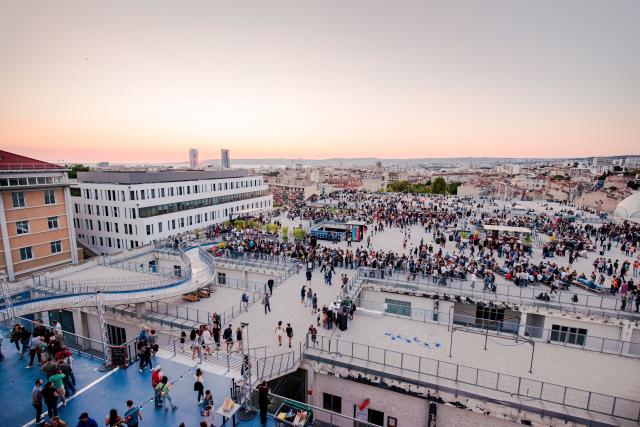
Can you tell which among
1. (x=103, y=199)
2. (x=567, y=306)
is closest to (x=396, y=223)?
(x=567, y=306)

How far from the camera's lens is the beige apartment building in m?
29.5

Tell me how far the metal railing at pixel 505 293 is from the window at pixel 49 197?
1208 inches

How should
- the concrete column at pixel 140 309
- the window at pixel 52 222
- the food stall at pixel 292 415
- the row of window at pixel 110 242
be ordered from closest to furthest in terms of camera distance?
1. the food stall at pixel 292 415
2. the concrete column at pixel 140 309
3. the window at pixel 52 222
4. the row of window at pixel 110 242

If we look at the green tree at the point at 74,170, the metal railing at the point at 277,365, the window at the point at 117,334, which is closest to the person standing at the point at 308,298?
the metal railing at the point at 277,365

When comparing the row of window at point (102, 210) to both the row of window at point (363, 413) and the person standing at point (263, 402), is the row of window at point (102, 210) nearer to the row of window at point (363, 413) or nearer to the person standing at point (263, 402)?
the row of window at point (363, 413)

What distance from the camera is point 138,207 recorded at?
4144 centimetres

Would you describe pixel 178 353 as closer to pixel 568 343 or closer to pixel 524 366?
pixel 524 366

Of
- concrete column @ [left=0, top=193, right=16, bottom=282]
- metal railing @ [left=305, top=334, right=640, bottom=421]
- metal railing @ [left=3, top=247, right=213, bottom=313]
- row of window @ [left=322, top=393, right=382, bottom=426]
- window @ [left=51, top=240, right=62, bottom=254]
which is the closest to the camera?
metal railing @ [left=305, top=334, right=640, bottom=421]

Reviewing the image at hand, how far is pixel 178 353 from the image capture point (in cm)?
1413

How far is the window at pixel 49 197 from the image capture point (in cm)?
3272

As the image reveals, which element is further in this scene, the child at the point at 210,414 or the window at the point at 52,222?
the window at the point at 52,222

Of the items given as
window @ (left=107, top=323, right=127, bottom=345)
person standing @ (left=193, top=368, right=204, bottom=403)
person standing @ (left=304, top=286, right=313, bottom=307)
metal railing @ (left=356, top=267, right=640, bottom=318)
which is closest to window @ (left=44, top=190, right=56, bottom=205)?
window @ (left=107, top=323, right=127, bottom=345)

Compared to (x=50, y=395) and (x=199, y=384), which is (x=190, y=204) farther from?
(x=50, y=395)

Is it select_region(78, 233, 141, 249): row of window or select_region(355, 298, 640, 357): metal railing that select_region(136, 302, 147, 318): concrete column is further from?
select_region(78, 233, 141, 249): row of window
